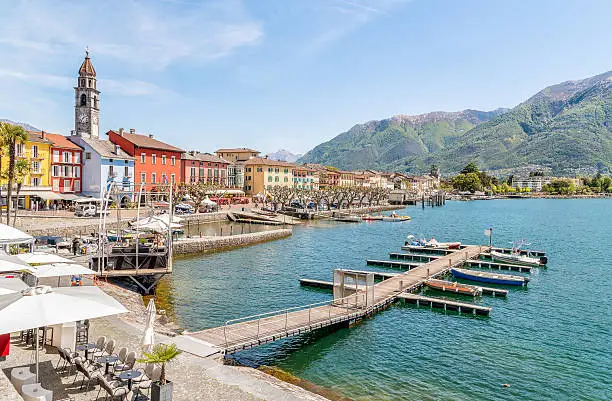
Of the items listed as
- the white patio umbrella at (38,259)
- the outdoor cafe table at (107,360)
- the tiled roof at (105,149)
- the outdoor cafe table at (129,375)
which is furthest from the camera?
the tiled roof at (105,149)

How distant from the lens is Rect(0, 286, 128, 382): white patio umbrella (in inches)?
364

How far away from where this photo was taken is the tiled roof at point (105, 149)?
71.8 metres

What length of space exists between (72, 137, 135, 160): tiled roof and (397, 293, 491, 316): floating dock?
5903 centimetres

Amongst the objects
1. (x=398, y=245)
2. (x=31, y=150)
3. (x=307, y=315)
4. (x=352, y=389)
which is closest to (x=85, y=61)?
(x=31, y=150)

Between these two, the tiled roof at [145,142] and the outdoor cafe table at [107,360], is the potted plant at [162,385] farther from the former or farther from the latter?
the tiled roof at [145,142]

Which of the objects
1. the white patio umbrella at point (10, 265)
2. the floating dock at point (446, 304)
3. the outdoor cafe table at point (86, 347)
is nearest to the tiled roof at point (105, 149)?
the floating dock at point (446, 304)

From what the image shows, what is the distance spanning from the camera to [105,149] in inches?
2894

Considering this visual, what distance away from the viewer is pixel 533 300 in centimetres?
3161

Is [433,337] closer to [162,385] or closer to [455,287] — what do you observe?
[455,287]

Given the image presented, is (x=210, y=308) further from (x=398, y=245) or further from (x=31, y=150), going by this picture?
(x=31, y=150)

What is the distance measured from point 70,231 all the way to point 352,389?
3961 cm

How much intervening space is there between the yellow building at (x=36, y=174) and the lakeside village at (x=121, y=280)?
0.52 ft

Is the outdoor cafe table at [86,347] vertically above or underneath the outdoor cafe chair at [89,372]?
above

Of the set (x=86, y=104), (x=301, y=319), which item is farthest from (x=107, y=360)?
(x=86, y=104)
